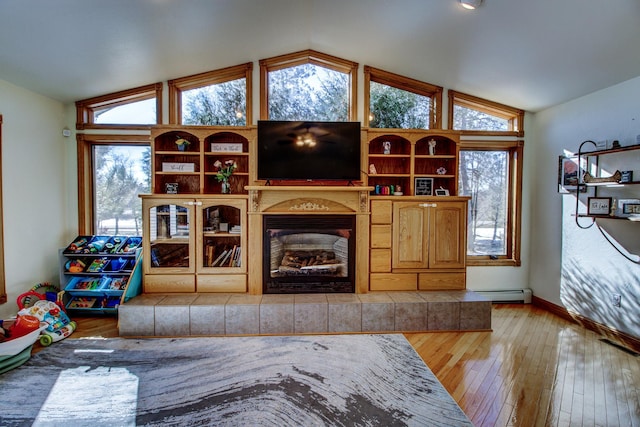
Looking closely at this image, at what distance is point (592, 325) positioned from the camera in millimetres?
3170

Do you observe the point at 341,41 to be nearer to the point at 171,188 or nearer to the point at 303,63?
the point at 303,63

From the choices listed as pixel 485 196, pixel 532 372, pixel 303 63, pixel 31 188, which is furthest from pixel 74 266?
pixel 485 196

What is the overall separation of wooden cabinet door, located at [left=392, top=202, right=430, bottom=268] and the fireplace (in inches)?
19.4

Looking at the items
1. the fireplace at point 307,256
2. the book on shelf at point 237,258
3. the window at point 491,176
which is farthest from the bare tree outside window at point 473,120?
the book on shelf at point 237,258

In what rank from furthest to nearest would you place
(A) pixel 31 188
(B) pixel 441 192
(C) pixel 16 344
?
(B) pixel 441 192 < (A) pixel 31 188 < (C) pixel 16 344

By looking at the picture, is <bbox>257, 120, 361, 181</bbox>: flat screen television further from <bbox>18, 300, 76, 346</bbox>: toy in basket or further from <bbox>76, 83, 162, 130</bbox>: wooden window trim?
<bbox>18, 300, 76, 346</bbox>: toy in basket

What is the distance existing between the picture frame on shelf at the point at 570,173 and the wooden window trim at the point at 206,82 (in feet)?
11.9

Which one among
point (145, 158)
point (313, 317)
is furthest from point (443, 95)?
point (145, 158)

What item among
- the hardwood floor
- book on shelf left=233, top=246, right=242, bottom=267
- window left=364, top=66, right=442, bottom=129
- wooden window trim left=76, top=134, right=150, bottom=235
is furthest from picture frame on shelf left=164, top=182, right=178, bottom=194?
window left=364, top=66, right=442, bottom=129

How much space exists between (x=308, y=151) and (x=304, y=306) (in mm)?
1647

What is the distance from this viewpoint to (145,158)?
151 inches

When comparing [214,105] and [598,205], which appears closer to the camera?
[598,205]

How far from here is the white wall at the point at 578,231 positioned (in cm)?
287

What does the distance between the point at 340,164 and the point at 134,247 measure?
Result: 8.35 ft
